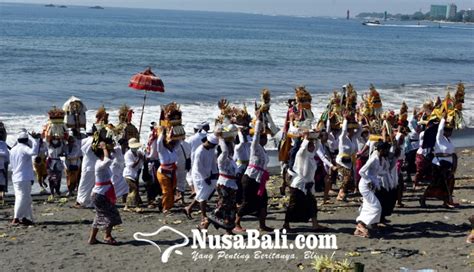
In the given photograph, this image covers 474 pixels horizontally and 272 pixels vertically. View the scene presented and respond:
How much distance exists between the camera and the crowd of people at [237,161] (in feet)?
35.6

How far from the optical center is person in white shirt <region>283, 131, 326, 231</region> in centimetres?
1091

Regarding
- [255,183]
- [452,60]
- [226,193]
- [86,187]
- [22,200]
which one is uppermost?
[255,183]

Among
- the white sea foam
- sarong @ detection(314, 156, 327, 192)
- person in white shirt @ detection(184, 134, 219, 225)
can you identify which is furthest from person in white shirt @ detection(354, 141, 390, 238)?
the white sea foam

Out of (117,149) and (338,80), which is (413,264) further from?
(338,80)

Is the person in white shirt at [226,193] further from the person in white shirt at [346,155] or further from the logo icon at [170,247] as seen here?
the person in white shirt at [346,155]

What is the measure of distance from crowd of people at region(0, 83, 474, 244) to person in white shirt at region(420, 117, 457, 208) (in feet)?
0.06

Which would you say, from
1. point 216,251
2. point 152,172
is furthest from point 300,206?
point 152,172

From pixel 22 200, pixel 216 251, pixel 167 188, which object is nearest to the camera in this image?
pixel 216 251

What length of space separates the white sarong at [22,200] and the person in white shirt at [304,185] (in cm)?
437

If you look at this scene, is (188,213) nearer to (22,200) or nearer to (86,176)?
(86,176)

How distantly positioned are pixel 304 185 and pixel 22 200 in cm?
469

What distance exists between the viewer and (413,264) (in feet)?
31.3

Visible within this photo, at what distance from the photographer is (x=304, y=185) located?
10953mm

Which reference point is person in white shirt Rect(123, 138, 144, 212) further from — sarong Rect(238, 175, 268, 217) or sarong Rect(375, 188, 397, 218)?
sarong Rect(375, 188, 397, 218)
